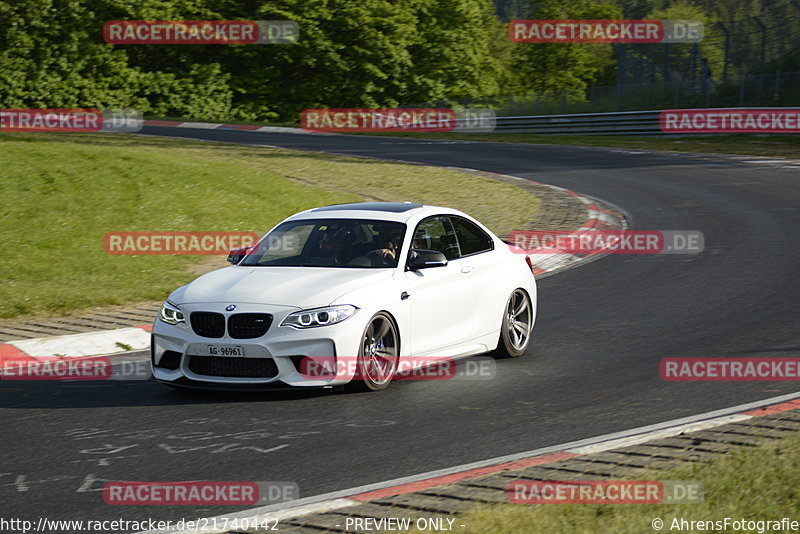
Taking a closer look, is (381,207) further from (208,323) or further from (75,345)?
(75,345)

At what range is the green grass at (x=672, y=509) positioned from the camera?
5.29 m

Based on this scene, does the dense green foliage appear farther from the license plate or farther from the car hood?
the license plate

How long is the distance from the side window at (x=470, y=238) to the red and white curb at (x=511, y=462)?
3003 millimetres

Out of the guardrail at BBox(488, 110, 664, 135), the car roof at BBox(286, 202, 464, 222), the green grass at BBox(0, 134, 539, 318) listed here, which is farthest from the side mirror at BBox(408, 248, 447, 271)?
the guardrail at BBox(488, 110, 664, 135)

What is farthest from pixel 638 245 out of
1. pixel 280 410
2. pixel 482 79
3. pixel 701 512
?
pixel 482 79

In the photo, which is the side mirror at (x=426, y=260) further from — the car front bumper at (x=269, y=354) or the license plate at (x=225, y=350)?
the license plate at (x=225, y=350)

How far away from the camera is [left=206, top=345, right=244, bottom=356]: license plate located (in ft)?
27.0

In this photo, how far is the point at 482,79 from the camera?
69.9 meters

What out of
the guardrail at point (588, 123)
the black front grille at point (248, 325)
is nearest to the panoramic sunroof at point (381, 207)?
the black front grille at point (248, 325)

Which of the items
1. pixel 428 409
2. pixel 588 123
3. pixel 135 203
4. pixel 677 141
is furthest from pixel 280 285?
pixel 588 123

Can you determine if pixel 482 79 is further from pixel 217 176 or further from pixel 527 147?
pixel 217 176

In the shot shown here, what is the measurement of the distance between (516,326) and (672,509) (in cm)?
499

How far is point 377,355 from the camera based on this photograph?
870 cm

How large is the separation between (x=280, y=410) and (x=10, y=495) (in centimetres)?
242
